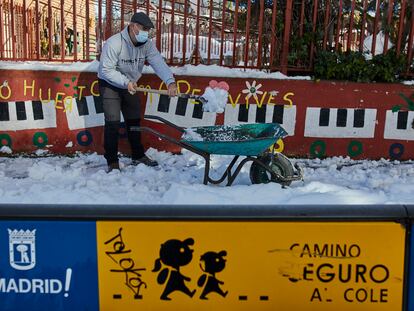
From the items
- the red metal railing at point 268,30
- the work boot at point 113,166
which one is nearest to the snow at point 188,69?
the red metal railing at point 268,30

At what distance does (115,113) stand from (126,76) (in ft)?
1.50

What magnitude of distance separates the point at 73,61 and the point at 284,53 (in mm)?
2936

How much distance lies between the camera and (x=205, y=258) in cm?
226

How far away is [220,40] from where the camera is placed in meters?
7.39

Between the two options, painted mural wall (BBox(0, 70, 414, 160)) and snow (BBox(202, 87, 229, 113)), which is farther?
painted mural wall (BBox(0, 70, 414, 160))

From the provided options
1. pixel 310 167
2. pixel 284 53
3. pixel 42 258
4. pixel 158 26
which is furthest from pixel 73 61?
pixel 42 258

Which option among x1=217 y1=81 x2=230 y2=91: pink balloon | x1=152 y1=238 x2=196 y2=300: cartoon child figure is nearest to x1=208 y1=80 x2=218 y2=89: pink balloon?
x1=217 y1=81 x2=230 y2=91: pink balloon

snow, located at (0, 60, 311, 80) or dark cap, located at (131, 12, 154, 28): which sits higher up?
dark cap, located at (131, 12, 154, 28)

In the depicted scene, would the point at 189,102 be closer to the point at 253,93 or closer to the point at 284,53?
the point at 253,93

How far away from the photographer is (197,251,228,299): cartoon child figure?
225 centimetres

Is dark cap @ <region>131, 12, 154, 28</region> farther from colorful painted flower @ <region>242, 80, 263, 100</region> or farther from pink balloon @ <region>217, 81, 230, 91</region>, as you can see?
colorful painted flower @ <region>242, 80, 263, 100</region>

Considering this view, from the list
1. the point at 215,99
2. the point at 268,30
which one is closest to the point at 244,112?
the point at 215,99

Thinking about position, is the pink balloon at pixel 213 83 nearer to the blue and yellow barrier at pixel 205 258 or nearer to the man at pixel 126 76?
the man at pixel 126 76

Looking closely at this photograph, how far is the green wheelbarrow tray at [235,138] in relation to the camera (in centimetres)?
489
